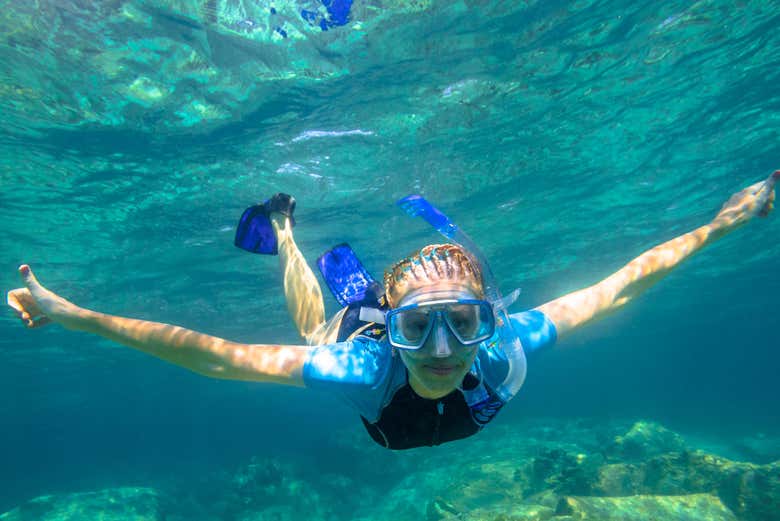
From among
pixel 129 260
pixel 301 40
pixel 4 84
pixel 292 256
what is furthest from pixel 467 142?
pixel 129 260

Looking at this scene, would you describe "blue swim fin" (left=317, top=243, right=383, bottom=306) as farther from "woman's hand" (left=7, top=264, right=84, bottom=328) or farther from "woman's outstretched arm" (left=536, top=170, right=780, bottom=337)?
"woman's hand" (left=7, top=264, right=84, bottom=328)

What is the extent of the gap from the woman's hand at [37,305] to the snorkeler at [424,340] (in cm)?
1

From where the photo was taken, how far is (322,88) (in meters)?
9.95

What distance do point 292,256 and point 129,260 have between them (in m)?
13.6

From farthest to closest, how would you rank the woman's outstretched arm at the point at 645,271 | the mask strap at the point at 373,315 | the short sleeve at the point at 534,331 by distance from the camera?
the woman's outstretched arm at the point at 645,271 → the short sleeve at the point at 534,331 → the mask strap at the point at 373,315

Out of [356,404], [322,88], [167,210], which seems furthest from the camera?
[167,210]

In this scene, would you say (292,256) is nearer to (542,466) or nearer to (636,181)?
(542,466)

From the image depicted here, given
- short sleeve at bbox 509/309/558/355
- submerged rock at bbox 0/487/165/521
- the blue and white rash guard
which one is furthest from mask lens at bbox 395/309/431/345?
submerged rock at bbox 0/487/165/521

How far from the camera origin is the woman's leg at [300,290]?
7.26 meters

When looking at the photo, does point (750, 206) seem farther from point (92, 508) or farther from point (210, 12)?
point (92, 508)

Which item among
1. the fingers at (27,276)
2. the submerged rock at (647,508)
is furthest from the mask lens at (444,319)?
the submerged rock at (647,508)

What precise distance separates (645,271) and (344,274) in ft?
14.4

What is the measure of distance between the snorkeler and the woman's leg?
2.69 meters

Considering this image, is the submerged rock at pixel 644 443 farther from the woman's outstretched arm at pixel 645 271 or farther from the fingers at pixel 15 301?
the fingers at pixel 15 301
